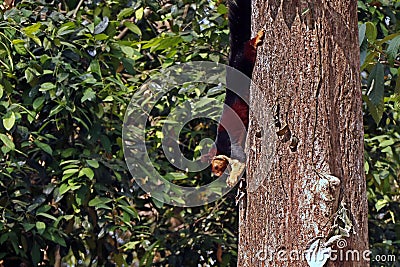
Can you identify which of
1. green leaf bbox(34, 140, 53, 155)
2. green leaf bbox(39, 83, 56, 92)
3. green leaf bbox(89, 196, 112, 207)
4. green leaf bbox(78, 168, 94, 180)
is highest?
green leaf bbox(39, 83, 56, 92)

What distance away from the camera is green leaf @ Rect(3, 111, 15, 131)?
7.70 feet

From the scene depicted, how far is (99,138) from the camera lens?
2717mm

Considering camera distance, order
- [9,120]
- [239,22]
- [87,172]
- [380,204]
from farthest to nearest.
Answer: [380,204] → [87,172] → [9,120] → [239,22]

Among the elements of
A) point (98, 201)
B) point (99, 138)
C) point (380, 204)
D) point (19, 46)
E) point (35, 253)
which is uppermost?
point (19, 46)

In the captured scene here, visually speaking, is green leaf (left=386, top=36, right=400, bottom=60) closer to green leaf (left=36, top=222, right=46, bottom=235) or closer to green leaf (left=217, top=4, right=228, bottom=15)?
green leaf (left=217, top=4, right=228, bottom=15)

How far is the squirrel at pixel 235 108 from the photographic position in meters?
1.81

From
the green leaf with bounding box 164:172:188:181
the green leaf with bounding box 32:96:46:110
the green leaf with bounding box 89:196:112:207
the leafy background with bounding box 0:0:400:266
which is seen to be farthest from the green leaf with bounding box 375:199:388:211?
the green leaf with bounding box 32:96:46:110

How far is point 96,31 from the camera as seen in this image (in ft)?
8.59

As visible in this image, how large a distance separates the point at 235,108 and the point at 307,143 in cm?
50

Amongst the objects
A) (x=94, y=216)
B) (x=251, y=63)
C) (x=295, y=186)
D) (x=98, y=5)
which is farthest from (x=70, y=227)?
(x=295, y=186)

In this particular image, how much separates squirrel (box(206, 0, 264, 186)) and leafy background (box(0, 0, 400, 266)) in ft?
2.25

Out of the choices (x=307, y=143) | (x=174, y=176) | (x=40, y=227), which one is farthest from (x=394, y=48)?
(x=40, y=227)

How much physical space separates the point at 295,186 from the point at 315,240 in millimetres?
129

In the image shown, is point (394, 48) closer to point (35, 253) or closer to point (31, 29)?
point (31, 29)
